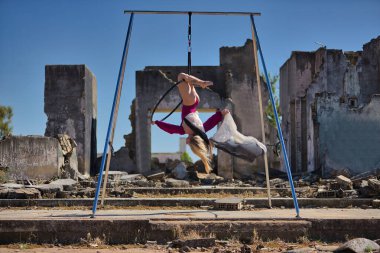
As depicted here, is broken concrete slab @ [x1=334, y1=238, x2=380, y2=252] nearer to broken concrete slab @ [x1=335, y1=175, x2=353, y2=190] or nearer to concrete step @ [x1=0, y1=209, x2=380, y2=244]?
concrete step @ [x1=0, y1=209, x2=380, y2=244]

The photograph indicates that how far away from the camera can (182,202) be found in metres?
9.27

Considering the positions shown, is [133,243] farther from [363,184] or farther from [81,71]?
[81,71]

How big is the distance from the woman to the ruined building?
35.9 feet

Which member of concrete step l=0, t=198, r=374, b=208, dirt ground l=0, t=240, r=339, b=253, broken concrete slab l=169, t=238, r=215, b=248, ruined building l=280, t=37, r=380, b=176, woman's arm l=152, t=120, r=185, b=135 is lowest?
dirt ground l=0, t=240, r=339, b=253

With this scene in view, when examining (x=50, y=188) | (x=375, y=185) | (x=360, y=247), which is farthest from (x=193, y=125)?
(x=50, y=188)

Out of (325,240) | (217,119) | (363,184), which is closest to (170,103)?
(363,184)

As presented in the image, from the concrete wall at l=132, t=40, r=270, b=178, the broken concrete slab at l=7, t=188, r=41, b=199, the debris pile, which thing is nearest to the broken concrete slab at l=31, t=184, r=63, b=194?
the debris pile

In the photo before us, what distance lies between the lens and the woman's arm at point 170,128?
23.3 ft

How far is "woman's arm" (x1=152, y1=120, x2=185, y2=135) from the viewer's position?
709cm

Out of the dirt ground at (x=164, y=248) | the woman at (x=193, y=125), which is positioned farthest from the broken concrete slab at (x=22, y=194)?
the woman at (x=193, y=125)

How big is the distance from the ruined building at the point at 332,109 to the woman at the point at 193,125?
10939mm

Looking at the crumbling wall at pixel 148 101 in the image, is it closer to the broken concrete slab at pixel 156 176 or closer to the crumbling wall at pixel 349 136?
the broken concrete slab at pixel 156 176

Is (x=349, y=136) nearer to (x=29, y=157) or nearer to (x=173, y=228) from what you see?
(x=29, y=157)

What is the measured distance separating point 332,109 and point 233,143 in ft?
36.6
